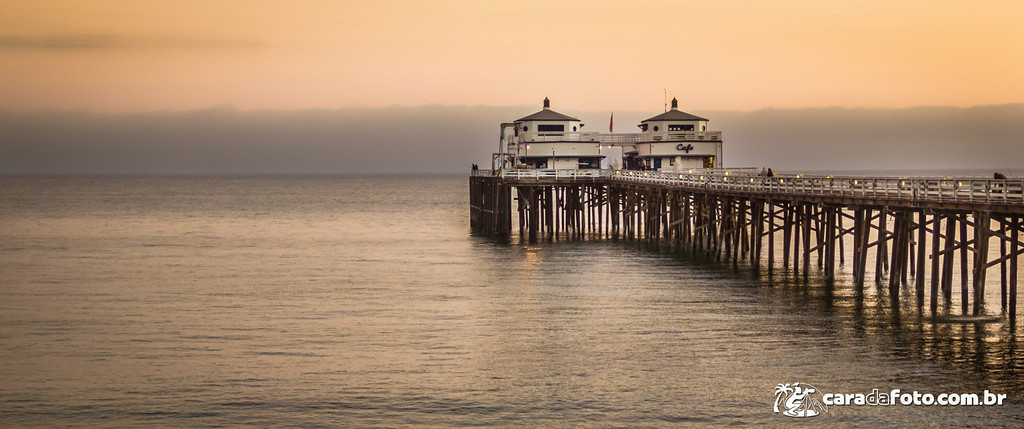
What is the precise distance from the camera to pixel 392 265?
151 feet

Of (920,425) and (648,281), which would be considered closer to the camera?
(920,425)

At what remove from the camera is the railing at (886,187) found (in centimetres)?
2584

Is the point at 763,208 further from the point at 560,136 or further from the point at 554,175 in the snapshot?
the point at 560,136

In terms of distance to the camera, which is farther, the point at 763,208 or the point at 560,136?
the point at 560,136

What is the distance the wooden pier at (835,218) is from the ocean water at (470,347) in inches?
59.5

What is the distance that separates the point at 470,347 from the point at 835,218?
17235mm

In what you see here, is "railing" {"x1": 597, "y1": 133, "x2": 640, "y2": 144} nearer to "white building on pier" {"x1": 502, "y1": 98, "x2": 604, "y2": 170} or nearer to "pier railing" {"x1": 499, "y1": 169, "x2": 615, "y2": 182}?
"white building on pier" {"x1": 502, "y1": 98, "x2": 604, "y2": 170}

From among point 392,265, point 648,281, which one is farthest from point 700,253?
point 392,265

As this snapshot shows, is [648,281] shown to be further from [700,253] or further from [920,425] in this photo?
[920,425]

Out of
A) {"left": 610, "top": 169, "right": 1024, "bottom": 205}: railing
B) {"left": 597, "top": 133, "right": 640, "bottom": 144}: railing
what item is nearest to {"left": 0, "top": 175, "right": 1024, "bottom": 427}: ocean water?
{"left": 610, "top": 169, "right": 1024, "bottom": 205}: railing

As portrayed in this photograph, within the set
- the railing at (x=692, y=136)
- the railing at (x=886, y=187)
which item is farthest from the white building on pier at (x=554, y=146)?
the railing at (x=886, y=187)

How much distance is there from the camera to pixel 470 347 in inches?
1002

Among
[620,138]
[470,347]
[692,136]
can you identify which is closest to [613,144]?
[620,138]

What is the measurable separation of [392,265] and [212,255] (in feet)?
38.0
